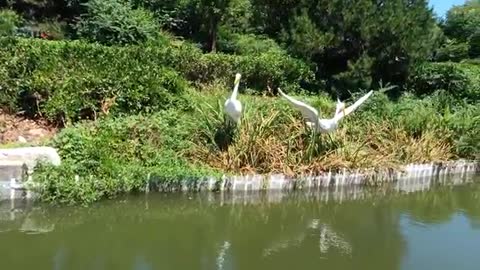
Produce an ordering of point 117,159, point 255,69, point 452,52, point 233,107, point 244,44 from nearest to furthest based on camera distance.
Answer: point 117,159
point 233,107
point 255,69
point 244,44
point 452,52

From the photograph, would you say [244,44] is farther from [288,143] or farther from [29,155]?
[29,155]

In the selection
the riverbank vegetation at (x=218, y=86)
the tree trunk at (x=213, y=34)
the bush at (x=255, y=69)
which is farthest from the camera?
the tree trunk at (x=213, y=34)

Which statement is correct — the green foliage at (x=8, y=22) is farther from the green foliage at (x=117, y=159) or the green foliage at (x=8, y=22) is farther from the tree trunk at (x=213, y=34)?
the tree trunk at (x=213, y=34)

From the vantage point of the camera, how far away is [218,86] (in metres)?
10.4

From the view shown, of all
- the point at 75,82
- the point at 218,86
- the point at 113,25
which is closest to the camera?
the point at 75,82

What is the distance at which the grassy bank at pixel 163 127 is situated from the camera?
286 inches

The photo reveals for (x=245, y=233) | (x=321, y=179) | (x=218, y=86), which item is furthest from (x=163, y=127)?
(x=218, y=86)

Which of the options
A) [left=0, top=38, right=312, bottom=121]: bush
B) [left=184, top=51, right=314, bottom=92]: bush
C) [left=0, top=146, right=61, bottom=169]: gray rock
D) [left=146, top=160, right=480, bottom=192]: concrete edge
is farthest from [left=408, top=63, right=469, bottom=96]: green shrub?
[left=0, top=146, right=61, bottom=169]: gray rock

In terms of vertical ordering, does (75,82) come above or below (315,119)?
above

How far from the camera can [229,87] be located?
10.8 meters

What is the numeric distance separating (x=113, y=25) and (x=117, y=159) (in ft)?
14.4

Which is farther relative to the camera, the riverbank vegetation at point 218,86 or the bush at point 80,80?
the bush at point 80,80

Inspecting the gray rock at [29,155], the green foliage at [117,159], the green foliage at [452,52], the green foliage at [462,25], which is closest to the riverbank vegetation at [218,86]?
the green foliage at [117,159]

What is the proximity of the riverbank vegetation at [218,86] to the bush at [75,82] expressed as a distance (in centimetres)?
2
